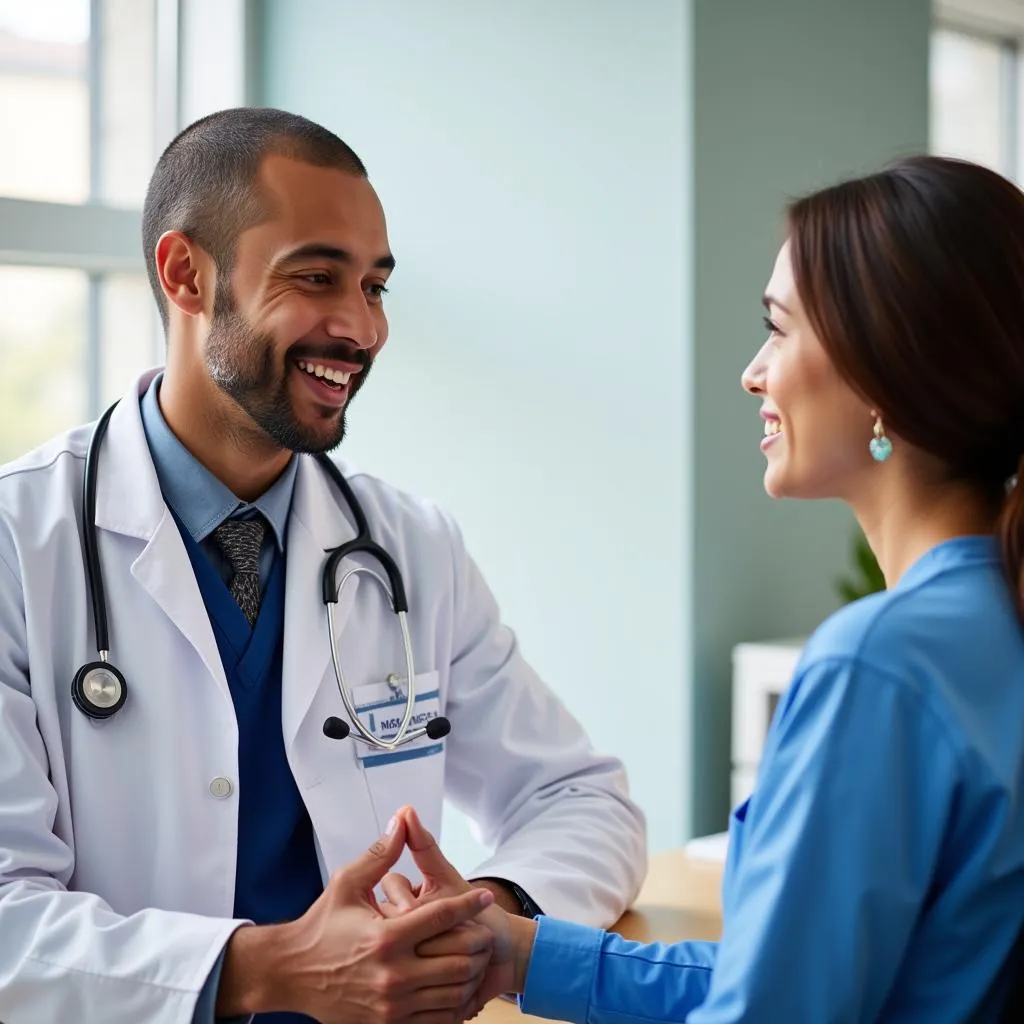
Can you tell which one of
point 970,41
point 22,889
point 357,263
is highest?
point 970,41

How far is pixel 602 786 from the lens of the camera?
174 centimetres

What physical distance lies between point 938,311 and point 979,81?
328 cm

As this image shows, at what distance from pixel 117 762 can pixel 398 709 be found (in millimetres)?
340

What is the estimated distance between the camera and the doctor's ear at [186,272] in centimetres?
170

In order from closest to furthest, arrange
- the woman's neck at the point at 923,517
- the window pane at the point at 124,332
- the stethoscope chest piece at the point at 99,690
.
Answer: the woman's neck at the point at 923,517, the stethoscope chest piece at the point at 99,690, the window pane at the point at 124,332

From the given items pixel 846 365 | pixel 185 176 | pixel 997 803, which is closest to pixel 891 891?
pixel 997 803

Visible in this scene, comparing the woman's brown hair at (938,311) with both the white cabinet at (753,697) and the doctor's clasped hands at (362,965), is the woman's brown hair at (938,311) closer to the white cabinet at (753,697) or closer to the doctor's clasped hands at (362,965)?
the doctor's clasped hands at (362,965)

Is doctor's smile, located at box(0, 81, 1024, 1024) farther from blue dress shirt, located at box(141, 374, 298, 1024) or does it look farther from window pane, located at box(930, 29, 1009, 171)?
window pane, located at box(930, 29, 1009, 171)

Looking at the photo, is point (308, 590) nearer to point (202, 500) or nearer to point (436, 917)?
point (202, 500)

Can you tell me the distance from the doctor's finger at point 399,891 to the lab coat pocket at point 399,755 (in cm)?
18

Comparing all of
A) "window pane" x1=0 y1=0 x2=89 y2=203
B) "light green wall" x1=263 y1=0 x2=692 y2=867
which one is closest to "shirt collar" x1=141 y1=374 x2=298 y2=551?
"light green wall" x1=263 y1=0 x2=692 y2=867

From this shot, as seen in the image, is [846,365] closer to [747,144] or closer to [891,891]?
[891,891]

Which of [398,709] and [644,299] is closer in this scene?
[398,709]

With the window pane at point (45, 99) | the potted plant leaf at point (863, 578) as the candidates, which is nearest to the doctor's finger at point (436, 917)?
the potted plant leaf at point (863, 578)
